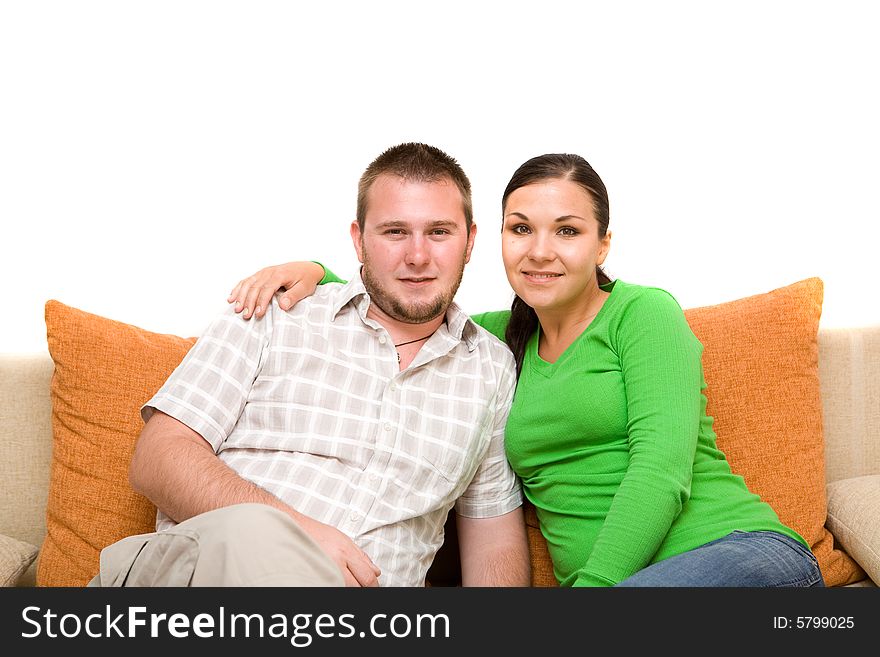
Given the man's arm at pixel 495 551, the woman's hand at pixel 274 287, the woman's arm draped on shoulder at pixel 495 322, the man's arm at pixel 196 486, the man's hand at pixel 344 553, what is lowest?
the man's arm at pixel 495 551

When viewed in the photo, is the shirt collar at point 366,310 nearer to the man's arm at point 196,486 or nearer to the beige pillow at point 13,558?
the man's arm at point 196,486

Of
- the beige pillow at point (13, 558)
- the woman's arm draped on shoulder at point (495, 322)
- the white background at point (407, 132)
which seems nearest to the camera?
the beige pillow at point (13, 558)

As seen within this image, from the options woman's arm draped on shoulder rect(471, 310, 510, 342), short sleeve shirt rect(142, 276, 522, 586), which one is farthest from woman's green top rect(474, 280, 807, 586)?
woman's arm draped on shoulder rect(471, 310, 510, 342)

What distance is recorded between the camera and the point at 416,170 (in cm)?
181

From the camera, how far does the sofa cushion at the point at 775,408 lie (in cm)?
184

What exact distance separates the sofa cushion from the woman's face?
40 cm

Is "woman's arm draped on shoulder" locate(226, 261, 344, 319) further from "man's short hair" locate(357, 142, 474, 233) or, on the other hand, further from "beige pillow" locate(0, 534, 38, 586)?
"beige pillow" locate(0, 534, 38, 586)

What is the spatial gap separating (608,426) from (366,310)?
1.88 feet

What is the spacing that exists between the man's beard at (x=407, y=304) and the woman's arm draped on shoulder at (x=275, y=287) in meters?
0.13

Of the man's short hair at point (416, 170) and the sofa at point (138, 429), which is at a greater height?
the man's short hair at point (416, 170)

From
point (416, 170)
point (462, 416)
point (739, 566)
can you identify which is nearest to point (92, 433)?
point (462, 416)

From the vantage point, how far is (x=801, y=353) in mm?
1921

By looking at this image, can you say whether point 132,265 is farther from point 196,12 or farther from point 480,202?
point 480,202

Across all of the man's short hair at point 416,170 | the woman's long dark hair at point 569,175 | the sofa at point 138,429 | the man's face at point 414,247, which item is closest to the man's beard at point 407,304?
the man's face at point 414,247
